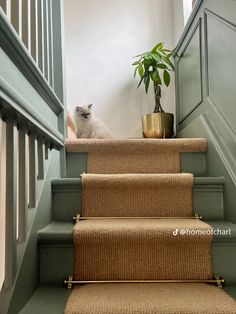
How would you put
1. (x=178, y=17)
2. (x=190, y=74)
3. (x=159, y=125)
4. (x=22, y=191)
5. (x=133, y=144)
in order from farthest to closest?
(x=178, y=17), (x=159, y=125), (x=190, y=74), (x=133, y=144), (x=22, y=191)

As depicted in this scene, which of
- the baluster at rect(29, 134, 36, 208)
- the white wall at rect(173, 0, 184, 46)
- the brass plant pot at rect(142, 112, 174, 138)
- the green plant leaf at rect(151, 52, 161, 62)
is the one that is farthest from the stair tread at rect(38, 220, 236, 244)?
the white wall at rect(173, 0, 184, 46)

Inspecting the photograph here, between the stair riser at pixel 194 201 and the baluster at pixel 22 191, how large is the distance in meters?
0.45

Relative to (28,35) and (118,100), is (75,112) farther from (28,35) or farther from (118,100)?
(28,35)

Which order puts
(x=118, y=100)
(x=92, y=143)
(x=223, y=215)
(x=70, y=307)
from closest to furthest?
(x=70, y=307)
(x=223, y=215)
(x=92, y=143)
(x=118, y=100)

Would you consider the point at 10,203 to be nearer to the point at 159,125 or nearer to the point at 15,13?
the point at 15,13

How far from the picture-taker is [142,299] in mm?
990

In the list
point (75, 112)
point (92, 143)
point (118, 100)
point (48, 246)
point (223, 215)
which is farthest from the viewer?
point (118, 100)

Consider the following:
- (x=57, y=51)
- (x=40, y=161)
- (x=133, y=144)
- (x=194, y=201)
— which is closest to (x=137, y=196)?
(x=194, y=201)

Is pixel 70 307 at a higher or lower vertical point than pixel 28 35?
lower

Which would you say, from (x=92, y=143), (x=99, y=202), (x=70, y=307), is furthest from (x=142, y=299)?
(x=92, y=143)

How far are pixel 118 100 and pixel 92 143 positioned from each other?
170 centimetres

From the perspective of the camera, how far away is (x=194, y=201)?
56.7 inches

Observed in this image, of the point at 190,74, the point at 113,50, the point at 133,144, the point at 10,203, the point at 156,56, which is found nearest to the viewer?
the point at 10,203

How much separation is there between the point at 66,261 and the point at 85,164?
26.0 inches
